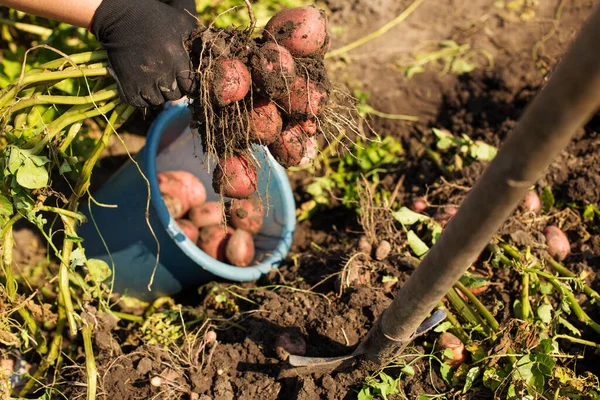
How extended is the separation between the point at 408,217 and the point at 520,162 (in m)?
1.30

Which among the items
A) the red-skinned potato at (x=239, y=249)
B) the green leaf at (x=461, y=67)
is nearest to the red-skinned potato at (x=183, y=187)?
the red-skinned potato at (x=239, y=249)

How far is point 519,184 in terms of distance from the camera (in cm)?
106

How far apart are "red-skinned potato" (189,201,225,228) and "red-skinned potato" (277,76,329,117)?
87 cm

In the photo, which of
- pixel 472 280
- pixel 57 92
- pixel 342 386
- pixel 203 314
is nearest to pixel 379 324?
pixel 342 386

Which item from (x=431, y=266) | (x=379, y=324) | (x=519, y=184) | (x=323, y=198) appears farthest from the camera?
(x=323, y=198)

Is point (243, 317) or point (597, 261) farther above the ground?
point (597, 261)

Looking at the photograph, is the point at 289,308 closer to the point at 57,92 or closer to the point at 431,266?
the point at 431,266

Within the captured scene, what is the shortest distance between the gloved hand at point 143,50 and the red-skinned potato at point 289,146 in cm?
34

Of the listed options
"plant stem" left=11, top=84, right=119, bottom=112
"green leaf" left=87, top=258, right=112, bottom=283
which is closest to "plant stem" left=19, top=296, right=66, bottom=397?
"green leaf" left=87, top=258, right=112, bottom=283

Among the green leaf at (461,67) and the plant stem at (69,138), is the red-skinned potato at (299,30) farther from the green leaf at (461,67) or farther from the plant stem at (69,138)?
the green leaf at (461,67)

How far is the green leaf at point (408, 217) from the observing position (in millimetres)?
2293

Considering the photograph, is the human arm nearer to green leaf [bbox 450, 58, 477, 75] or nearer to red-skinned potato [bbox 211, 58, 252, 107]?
red-skinned potato [bbox 211, 58, 252, 107]

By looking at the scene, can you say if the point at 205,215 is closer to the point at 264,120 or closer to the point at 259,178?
the point at 259,178

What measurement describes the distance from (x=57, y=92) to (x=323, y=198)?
1.32 meters
